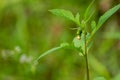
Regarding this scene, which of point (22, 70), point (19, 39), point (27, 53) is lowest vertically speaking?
point (22, 70)

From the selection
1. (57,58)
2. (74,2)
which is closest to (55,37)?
(57,58)

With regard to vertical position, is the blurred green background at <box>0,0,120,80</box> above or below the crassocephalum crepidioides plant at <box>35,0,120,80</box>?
above

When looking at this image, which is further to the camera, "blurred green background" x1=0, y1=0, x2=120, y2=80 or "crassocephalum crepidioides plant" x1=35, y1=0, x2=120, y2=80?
"blurred green background" x1=0, y1=0, x2=120, y2=80

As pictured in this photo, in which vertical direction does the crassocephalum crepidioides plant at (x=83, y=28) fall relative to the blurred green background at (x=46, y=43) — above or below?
below

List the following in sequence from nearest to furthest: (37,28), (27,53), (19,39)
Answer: (27,53) → (19,39) → (37,28)

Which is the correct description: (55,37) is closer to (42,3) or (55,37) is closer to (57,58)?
(57,58)

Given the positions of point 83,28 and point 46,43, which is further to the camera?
point 46,43

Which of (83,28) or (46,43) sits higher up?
(46,43)

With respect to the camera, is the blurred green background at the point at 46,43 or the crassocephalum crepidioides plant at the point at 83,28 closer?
the crassocephalum crepidioides plant at the point at 83,28
